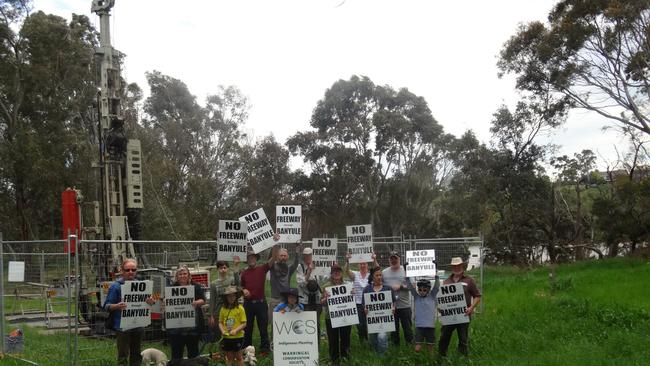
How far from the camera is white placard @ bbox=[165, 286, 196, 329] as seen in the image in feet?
28.1

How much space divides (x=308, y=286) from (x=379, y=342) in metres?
1.44

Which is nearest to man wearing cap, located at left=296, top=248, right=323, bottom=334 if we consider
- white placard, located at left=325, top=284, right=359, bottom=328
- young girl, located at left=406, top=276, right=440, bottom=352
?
white placard, located at left=325, top=284, right=359, bottom=328

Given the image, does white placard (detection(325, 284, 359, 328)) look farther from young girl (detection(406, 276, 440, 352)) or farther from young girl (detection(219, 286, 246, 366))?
young girl (detection(219, 286, 246, 366))

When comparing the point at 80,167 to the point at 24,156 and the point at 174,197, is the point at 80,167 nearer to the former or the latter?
the point at 24,156

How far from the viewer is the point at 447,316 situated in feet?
29.5

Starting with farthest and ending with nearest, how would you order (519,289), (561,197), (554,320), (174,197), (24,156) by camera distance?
(174,197)
(561,197)
(24,156)
(519,289)
(554,320)

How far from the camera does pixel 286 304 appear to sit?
28.9ft

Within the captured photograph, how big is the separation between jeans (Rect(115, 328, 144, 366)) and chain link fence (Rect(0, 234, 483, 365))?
0.29m

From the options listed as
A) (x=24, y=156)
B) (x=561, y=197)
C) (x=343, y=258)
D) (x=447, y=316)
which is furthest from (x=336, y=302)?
(x=561, y=197)

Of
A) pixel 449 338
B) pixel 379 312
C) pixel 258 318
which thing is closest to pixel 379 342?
pixel 379 312

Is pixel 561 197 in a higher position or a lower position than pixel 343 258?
higher

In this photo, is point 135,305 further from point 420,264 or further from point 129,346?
point 420,264

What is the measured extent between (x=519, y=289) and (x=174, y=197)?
89.9ft

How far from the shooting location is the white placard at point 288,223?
10273 millimetres
